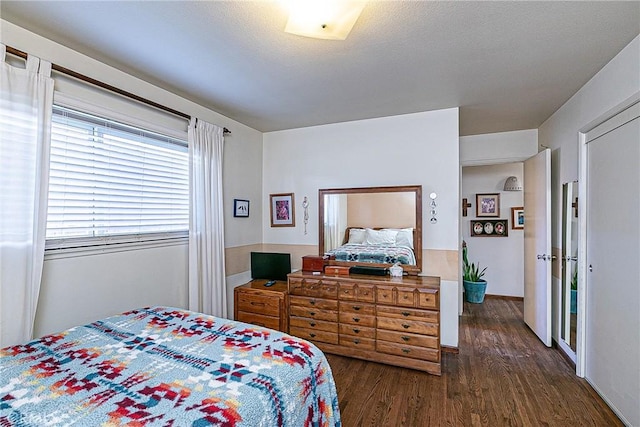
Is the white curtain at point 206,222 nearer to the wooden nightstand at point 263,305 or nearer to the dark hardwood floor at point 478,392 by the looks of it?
the wooden nightstand at point 263,305

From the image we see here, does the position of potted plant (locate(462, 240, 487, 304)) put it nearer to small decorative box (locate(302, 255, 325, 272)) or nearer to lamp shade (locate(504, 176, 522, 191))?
lamp shade (locate(504, 176, 522, 191))

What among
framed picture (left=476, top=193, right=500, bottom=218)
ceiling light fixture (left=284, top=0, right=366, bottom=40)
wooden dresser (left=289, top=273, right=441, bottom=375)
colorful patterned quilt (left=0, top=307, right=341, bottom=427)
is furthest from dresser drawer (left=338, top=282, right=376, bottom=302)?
framed picture (left=476, top=193, right=500, bottom=218)

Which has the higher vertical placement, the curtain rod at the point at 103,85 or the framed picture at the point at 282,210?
the curtain rod at the point at 103,85

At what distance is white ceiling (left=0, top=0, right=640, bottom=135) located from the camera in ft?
5.21

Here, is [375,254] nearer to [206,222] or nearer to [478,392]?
[478,392]

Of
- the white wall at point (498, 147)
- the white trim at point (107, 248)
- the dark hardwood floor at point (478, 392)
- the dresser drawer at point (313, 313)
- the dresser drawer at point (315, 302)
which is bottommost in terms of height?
the dark hardwood floor at point (478, 392)

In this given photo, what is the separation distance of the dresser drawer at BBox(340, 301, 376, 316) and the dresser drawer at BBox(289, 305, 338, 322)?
0.10 m

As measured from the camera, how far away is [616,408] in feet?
6.70

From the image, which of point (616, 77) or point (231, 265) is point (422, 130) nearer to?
point (616, 77)

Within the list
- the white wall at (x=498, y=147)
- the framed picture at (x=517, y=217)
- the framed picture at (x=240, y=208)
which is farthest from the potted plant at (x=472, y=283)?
the framed picture at (x=240, y=208)

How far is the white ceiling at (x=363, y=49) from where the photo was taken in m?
1.59

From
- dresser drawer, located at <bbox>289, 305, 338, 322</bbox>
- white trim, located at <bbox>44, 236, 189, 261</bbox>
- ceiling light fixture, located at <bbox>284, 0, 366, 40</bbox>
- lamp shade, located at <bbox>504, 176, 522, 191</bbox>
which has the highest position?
ceiling light fixture, located at <bbox>284, 0, 366, 40</bbox>

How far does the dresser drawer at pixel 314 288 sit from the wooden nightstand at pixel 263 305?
14cm

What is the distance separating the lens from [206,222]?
2.86 meters
